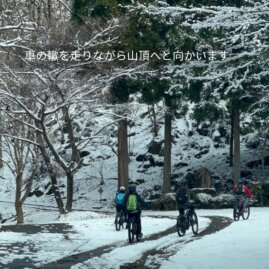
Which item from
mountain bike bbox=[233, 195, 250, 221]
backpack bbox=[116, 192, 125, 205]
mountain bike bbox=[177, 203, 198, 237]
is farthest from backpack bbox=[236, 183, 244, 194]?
backpack bbox=[116, 192, 125, 205]

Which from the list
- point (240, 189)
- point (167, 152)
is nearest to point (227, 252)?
point (240, 189)

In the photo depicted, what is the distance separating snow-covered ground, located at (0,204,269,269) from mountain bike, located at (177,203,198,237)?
283 mm

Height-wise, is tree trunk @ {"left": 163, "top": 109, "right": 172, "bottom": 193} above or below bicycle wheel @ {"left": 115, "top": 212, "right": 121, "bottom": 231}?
above

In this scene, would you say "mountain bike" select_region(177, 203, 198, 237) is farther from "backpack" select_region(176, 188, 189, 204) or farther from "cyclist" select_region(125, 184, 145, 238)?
"cyclist" select_region(125, 184, 145, 238)

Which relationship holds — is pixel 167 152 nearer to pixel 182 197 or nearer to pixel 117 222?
pixel 117 222

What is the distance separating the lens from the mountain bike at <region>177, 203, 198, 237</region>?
19.2 meters

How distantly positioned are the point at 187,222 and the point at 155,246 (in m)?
2.85

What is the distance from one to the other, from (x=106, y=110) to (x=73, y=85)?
387 cm

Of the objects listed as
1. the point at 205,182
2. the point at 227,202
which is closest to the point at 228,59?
the point at 227,202

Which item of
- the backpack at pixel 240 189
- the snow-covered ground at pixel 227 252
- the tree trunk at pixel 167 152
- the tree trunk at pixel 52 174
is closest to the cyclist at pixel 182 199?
the snow-covered ground at pixel 227 252

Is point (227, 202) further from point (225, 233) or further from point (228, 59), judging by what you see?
point (228, 59)

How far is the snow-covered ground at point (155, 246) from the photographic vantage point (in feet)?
45.7

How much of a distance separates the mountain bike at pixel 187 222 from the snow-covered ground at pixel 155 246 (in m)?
0.28

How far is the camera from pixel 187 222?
19.5 m
